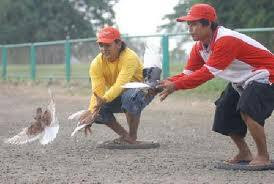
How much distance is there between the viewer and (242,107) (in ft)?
22.7

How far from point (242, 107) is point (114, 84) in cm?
212

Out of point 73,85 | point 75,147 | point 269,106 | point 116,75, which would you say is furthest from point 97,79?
point 73,85

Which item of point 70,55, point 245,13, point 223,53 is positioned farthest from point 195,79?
point 245,13

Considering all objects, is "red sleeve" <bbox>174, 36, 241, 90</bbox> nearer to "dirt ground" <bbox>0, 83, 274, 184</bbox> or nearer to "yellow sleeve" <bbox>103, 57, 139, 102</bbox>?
"dirt ground" <bbox>0, 83, 274, 184</bbox>

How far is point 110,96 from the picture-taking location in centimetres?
845

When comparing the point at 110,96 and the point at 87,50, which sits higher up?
the point at 110,96

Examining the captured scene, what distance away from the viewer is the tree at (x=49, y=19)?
51.8 metres

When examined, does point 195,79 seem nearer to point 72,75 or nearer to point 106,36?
point 106,36

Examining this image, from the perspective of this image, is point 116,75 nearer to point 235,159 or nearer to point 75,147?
point 75,147

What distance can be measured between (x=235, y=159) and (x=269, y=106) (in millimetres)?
683

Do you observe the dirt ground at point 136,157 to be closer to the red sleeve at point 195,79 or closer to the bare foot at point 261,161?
the bare foot at point 261,161

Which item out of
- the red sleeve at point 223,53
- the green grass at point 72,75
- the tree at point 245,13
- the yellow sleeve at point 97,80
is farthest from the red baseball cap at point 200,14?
the tree at point 245,13

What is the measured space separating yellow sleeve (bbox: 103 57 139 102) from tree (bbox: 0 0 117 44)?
43.1m

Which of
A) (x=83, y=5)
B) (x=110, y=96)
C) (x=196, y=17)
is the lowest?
(x=83, y=5)
